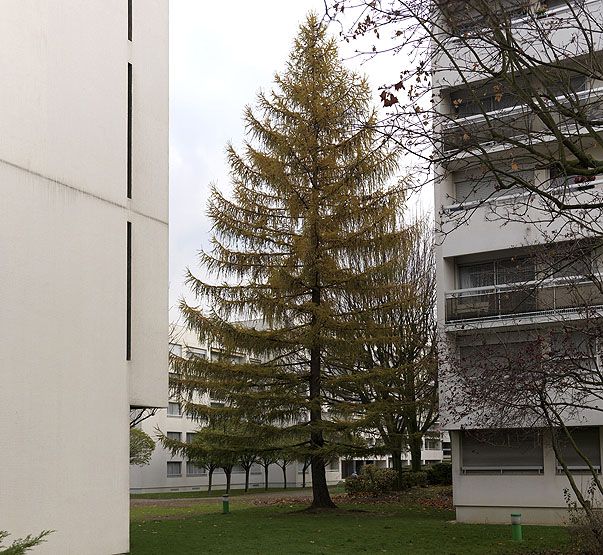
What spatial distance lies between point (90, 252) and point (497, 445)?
47.5ft

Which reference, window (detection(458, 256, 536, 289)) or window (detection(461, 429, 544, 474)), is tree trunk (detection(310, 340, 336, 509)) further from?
window (detection(458, 256, 536, 289))

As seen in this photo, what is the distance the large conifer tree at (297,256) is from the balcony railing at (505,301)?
8.21 ft

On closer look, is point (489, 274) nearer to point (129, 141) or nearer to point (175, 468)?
point (129, 141)

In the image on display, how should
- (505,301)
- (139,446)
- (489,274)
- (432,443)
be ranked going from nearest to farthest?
1. (505,301)
2. (489,274)
3. (139,446)
4. (432,443)

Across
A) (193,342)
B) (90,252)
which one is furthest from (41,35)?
(193,342)

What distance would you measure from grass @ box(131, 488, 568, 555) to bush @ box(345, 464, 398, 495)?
8.78 metres

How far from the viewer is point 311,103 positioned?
94.6 ft

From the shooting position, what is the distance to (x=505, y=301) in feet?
84.5

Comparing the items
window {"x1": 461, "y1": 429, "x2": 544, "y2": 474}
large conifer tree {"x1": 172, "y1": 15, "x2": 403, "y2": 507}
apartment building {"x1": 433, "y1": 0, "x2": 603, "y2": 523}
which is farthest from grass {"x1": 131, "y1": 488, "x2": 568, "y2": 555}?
large conifer tree {"x1": 172, "y1": 15, "x2": 403, "y2": 507}

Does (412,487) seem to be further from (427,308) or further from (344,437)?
(344,437)

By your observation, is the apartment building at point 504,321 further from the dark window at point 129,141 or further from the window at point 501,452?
the dark window at point 129,141

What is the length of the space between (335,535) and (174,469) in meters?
48.4

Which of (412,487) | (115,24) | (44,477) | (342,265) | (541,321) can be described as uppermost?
(115,24)

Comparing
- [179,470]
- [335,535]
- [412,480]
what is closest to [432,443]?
[179,470]
